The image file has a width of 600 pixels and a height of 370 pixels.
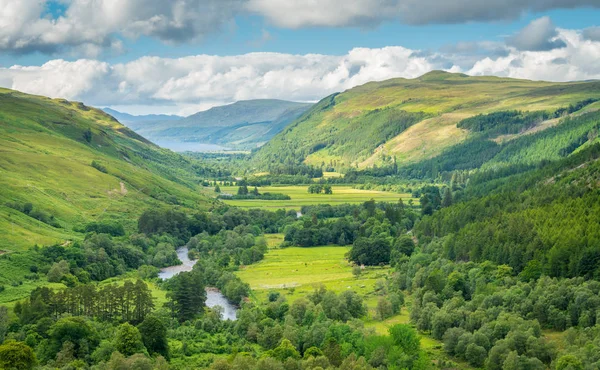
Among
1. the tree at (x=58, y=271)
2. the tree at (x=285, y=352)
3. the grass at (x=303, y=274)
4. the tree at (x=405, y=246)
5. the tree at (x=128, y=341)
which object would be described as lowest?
the grass at (x=303, y=274)

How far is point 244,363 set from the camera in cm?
7569

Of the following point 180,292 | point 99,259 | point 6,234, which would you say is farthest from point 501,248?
point 6,234

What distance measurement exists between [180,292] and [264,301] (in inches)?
652

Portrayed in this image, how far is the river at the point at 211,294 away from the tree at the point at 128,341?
2650 cm

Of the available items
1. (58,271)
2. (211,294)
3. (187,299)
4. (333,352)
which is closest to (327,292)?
(187,299)

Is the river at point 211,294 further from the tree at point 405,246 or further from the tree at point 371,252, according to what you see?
the tree at point 405,246

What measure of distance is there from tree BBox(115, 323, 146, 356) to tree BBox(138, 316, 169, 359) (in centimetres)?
263

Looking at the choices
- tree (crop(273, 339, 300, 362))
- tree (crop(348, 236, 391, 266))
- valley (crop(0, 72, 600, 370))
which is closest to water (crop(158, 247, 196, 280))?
valley (crop(0, 72, 600, 370))

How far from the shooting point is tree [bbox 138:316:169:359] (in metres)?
90.2

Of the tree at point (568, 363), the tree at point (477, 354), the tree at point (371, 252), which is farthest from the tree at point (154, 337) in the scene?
the tree at point (371, 252)

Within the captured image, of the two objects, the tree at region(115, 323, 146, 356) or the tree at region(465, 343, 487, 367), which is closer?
the tree at region(115, 323, 146, 356)

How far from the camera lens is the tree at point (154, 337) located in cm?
9019

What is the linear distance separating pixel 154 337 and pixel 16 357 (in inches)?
793

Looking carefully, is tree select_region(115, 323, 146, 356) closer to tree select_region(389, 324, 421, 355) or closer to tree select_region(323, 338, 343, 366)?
tree select_region(323, 338, 343, 366)
